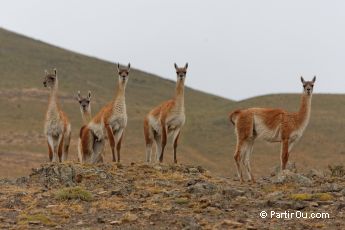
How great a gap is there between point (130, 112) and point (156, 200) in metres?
55.1

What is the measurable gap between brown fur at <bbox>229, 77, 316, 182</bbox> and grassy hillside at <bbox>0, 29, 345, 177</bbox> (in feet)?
80.5

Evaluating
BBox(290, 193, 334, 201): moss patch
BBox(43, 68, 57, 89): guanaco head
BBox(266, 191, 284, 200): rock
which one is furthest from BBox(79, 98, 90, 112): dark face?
BBox(290, 193, 334, 201): moss patch

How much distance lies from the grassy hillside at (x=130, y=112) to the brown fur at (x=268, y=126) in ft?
80.5

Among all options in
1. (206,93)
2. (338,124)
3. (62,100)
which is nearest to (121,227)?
(338,124)

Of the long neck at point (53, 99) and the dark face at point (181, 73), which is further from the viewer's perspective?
the dark face at point (181, 73)

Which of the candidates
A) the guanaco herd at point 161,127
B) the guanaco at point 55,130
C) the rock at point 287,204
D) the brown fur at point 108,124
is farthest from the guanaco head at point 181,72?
the rock at point 287,204

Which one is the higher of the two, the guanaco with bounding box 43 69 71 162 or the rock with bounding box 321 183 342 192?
the guanaco with bounding box 43 69 71 162

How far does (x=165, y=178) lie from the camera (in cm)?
1373

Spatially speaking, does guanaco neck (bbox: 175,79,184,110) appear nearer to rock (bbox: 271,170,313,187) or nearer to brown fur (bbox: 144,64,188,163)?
brown fur (bbox: 144,64,188,163)

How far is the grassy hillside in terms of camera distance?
4709 cm

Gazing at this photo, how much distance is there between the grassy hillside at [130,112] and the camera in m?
47.1

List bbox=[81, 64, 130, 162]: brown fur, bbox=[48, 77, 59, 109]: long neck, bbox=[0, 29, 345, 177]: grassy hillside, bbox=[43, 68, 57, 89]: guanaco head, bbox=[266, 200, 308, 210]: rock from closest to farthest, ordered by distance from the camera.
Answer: bbox=[266, 200, 308, 210]: rock, bbox=[81, 64, 130, 162]: brown fur, bbox=[48, 77, 59, 109]: long neck, bbox=[43, 68, 57, 89]: guanaco head, bbox=[0, 29, 345, 177]: grassy hillside

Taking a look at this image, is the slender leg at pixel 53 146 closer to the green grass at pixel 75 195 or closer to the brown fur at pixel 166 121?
the brown fur at pixel 166 121

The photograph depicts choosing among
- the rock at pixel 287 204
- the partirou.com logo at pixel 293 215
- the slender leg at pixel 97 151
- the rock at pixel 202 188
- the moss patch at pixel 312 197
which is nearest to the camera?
the partirou.com logo at pixel 293 215
